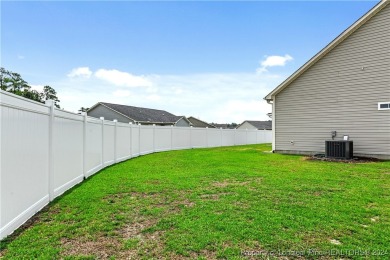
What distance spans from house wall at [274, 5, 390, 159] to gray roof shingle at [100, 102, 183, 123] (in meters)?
23.7

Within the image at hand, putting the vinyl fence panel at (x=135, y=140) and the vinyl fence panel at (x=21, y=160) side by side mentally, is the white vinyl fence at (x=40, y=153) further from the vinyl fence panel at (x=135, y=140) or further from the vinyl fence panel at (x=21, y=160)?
the vinyl fence panel at (x=135, y=140)

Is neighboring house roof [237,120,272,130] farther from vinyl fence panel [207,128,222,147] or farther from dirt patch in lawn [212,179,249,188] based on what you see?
dirt patch in lawn [212,179,249,188]

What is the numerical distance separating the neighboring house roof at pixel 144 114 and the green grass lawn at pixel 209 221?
28.5 m

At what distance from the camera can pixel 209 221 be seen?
153 inches

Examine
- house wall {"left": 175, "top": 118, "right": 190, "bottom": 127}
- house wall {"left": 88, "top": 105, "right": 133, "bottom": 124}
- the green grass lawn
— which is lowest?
the green grass lawn

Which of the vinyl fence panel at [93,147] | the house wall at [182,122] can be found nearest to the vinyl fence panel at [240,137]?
the house wall at [182,122]

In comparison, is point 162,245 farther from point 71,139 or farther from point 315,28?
point 315,28

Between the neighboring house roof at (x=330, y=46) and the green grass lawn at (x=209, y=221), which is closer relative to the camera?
the green grass lawn at (x=209, y=221)

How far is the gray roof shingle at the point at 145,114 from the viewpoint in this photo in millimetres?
34588

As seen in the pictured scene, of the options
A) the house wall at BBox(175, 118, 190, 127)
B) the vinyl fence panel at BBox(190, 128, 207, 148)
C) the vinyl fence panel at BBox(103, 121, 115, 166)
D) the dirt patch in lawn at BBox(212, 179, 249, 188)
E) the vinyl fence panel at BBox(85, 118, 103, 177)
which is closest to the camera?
the dirt patch in lawn at BBox(212, 179, 249, 188)

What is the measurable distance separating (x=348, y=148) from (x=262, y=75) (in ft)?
35.7

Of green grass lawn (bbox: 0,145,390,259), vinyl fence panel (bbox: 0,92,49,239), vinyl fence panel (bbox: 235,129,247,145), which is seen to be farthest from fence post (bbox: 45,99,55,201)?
vinyl fence panel (bbox: 235,129,247,145)

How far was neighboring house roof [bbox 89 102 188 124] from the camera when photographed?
34384 mm

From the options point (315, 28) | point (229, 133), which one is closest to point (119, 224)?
point (315, 28)
